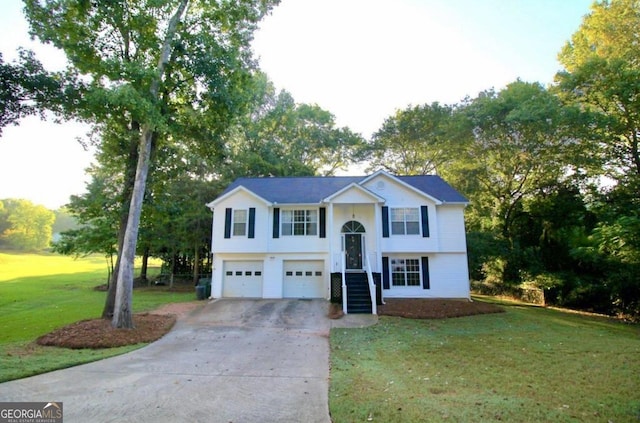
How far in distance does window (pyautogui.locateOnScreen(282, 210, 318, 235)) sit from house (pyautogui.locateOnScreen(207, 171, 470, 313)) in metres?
0.05

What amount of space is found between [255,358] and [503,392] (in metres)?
5.34

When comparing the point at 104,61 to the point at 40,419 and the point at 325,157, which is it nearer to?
the point at 40,419

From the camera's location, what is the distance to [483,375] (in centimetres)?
638

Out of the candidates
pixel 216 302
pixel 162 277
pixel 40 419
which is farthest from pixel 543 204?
pixel 162 277

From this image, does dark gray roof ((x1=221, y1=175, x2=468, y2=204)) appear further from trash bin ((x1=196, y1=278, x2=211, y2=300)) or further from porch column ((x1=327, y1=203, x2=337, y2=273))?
trash bin ((x1=196, y1=278, x2=211, y2=300))

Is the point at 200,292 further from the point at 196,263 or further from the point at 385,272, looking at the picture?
the point at 385,272

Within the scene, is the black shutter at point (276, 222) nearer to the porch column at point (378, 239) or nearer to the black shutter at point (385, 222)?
the porch column at point (378, 239)

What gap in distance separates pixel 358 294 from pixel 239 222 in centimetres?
746

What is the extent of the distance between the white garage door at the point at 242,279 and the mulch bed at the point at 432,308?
271 inches

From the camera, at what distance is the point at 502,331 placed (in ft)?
35.7

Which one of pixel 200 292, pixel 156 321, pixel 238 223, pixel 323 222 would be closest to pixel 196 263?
pixel 200 292

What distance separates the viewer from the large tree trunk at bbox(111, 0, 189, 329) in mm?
10820

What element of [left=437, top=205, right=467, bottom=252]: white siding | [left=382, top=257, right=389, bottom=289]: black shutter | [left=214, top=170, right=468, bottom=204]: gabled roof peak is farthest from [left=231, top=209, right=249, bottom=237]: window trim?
[left=437, top=205, right=467, bottom=252]: white siding

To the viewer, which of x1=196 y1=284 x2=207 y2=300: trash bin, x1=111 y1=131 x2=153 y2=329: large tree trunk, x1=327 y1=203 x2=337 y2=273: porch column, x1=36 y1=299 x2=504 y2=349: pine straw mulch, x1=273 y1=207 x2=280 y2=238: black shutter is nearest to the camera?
x1=36 y1=299 x2=504 y2=349: pine straw mulch
